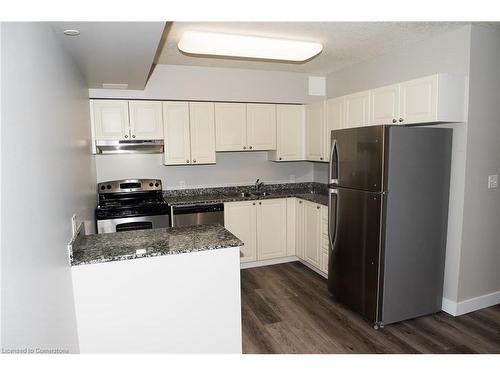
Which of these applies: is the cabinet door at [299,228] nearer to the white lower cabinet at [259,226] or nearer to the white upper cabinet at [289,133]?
the white lower cabinet at [259,226]

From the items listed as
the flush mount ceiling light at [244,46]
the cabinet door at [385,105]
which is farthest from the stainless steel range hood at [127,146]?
the cabinet door at [385,105]

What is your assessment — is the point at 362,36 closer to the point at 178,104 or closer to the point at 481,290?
the point at 178,104

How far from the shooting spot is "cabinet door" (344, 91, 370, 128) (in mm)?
3371

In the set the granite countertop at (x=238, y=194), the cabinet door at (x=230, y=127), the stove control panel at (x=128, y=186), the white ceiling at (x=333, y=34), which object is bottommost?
the granite countertop at (x=238, y=194)

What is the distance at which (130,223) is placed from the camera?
3.65m

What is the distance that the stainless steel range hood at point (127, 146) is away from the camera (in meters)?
3.74

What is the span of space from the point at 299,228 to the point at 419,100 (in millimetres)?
2170

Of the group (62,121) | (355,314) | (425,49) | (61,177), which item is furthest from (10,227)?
(425,49)

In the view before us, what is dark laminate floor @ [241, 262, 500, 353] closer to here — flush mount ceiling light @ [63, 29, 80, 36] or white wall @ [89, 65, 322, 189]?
white wall @ [89, 65, 322, 189]

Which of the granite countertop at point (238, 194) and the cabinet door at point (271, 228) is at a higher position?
the granite countertop at point (238, 194)

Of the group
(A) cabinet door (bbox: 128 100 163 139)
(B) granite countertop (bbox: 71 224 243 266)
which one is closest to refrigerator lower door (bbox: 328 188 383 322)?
(B) granite countertop (bbox: 71 224 243 266)

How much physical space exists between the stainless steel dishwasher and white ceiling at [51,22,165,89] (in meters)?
1.50

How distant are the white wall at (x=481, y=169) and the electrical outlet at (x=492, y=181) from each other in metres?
0.04

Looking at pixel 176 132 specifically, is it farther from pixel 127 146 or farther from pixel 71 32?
pixel 71 32
